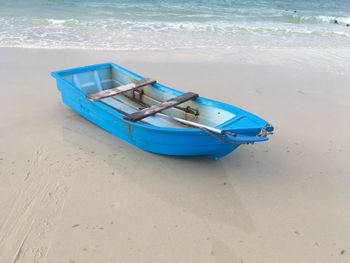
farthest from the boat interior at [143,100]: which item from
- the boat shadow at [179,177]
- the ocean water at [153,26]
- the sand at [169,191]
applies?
the ocean water at [153,26]

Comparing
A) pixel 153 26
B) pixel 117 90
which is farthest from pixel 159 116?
pixel 153 26

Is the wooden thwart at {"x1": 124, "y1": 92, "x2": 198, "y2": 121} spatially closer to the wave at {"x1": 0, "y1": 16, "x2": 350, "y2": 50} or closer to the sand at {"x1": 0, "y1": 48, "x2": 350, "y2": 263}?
the sand at {"x1": 0, "y1": 48, "x2": 350, "y2": 263}

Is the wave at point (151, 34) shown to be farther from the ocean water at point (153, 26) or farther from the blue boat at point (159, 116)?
the blue boat at point (159, 116)

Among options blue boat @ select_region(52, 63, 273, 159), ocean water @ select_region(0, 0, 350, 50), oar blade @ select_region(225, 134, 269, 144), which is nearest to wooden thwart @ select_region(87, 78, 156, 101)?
blue boat @ select_region(52, 63, 273, 159)

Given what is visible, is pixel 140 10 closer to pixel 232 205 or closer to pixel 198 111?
pixel 198 111

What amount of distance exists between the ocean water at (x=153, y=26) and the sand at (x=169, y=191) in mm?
4485

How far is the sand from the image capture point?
347cm

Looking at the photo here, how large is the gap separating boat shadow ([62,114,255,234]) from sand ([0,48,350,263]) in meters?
0.01

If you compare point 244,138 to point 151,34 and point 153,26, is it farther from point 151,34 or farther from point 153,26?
point 153,26

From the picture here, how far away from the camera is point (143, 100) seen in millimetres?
6164

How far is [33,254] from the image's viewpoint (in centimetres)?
330

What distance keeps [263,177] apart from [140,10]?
48.6ft

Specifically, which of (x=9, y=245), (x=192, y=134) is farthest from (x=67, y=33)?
(x=9, y=245)

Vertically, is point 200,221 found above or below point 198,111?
below
